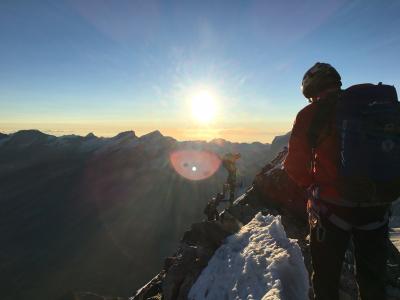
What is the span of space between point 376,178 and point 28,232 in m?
175

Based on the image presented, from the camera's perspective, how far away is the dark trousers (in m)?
4.43

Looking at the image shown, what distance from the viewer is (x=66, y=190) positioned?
630 feet

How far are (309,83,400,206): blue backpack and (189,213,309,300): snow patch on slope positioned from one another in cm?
222

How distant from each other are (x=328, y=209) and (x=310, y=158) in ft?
2.20

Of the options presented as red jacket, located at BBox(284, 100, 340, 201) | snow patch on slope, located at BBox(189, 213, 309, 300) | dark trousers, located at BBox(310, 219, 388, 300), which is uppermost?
red jacket, located at BBox(284, 100, 340, 201)

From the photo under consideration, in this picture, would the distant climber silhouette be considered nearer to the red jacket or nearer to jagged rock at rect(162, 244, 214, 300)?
jagged rock at rect(162, 244, 214, 300)

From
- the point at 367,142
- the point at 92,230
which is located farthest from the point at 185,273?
the point at 92,230

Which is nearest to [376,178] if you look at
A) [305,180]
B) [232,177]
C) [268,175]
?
[305,180]

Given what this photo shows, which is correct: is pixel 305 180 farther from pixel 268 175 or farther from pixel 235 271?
pixel 268 175

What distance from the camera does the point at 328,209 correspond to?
4441mm

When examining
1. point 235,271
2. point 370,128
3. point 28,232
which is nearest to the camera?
point 370,128

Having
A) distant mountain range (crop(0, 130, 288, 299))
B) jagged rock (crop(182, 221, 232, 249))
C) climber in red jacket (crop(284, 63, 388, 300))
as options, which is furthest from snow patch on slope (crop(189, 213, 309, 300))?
distant mountain range (crop(0, 130, 288, 299))

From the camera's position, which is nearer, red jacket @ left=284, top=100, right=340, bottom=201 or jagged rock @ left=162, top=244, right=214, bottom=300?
red jacket @ left=284, top=100, right=340, bottom=201

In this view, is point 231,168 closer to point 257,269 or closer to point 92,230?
point 257,269
